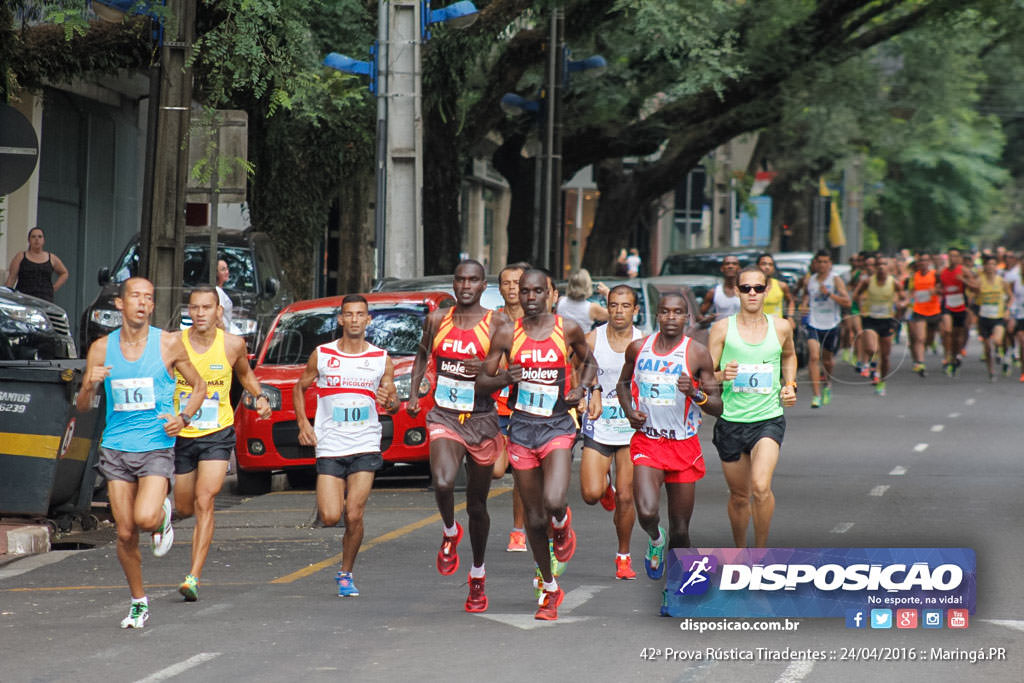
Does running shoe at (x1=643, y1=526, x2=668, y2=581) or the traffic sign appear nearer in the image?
running shoe at (x1=643, y1=526, x2=668, y2=581)

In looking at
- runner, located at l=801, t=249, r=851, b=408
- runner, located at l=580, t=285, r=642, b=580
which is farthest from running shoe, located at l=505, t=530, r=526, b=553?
runner, located at l=801, t=249, r=851, b=408

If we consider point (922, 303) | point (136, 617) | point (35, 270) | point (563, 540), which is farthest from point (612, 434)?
point (922, 303)

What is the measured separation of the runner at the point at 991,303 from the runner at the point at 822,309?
5.68 meters

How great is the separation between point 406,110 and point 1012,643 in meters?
11.5

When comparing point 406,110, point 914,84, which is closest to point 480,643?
point 406,110

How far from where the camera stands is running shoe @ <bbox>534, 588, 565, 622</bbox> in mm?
8719

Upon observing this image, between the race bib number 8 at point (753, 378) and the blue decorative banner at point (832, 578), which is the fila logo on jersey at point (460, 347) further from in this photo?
the blue decorative banner at point (832, 578)

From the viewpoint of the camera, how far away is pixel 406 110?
61.0 feet

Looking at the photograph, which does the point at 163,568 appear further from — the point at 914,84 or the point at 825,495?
the point at 914,84

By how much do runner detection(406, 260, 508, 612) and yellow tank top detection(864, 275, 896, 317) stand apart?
15.7 m

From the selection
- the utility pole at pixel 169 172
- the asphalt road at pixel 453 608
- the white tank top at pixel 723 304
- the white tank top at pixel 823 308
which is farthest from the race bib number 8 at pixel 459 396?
the white tank top at pixel 823 308

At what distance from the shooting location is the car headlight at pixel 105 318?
19.7m

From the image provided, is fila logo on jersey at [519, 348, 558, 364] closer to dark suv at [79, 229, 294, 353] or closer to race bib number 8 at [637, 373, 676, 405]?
race bib number 8 at [637, 373, 676, 405]

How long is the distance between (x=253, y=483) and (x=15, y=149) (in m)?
3.82
